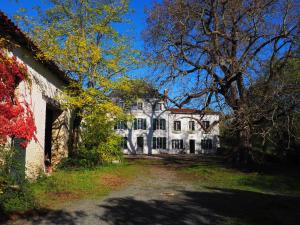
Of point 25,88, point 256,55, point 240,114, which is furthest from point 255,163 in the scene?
point 25,88

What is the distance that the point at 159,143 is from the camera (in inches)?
2116

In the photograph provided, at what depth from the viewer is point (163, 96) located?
24.5 metres

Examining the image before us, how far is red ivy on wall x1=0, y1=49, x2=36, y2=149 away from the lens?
10.4 metres

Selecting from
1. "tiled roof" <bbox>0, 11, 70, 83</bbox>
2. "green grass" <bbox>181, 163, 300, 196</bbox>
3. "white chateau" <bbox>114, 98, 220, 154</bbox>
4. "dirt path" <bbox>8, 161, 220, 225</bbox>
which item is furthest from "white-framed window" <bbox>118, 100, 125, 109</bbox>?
"white chateau" <bbox>114, 98, 220, 154</bbox>

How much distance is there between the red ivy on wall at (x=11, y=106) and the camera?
10367 millimetres

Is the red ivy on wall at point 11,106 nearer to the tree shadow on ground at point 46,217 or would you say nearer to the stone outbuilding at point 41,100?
the stone outbuilding at point 41,100

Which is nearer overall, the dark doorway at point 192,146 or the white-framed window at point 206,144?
the white-framed window at point 206,144

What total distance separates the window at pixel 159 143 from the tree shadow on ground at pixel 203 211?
135 ft

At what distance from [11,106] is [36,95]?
4276 millimetres

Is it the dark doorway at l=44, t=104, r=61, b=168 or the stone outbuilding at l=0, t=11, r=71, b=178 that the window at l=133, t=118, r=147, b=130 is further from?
the dark doorway at l=44, t=104, r=61, b=168

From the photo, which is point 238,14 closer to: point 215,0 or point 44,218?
point 215,0

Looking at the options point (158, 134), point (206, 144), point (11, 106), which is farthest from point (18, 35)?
point (206, 144)

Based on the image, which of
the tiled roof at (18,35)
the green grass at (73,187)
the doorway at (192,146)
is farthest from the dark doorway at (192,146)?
the tiled roof at (18,35)

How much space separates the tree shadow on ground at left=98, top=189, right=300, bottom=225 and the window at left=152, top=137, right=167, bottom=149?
135ft
